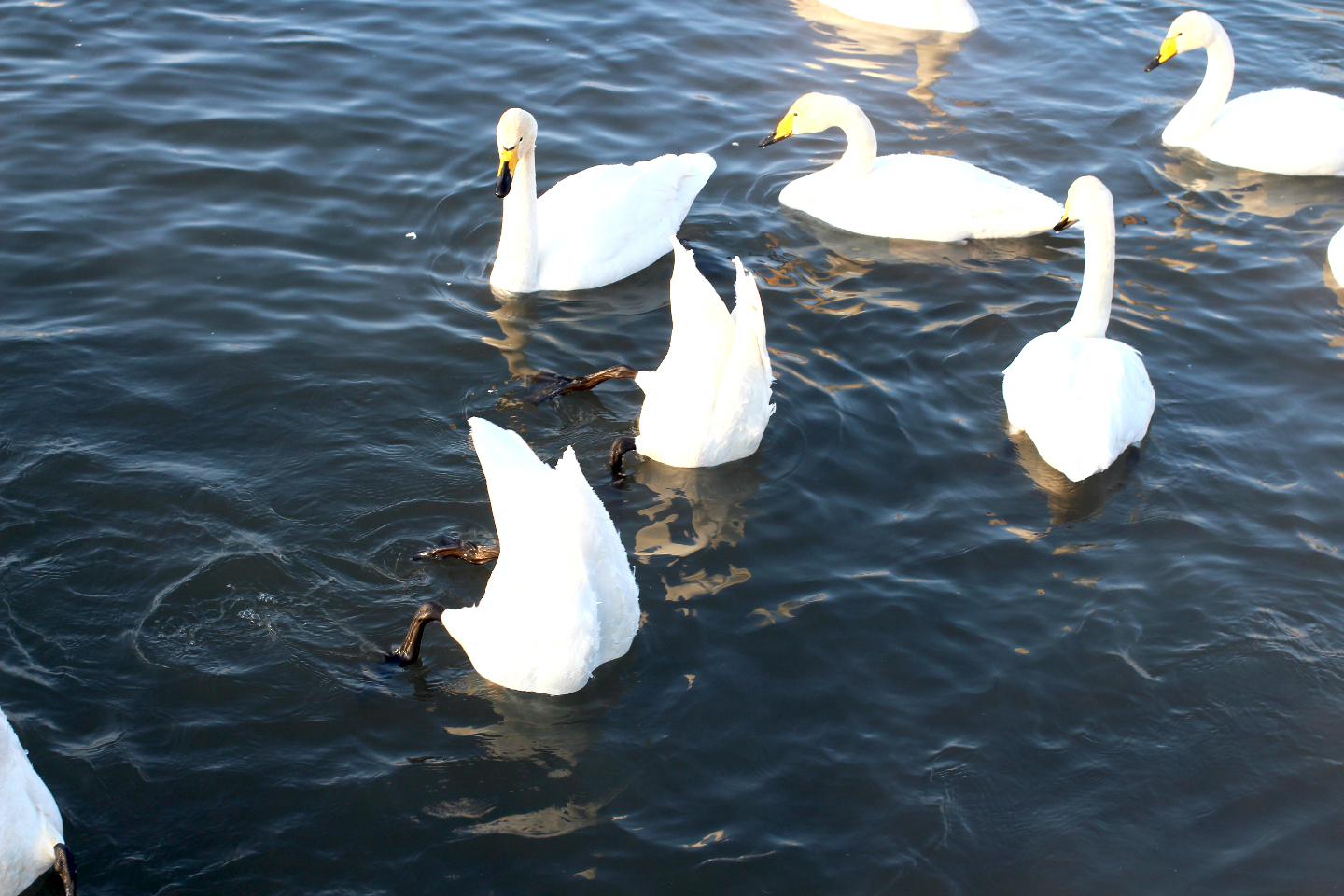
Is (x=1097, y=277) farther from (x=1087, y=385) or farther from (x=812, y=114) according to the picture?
(x=812, y=114)

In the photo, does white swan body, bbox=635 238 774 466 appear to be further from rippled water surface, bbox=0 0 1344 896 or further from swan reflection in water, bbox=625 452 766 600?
rippled water surface, bbox=0 0 1344 896

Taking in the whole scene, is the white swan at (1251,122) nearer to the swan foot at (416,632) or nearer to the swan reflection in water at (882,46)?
the swan reflection in water at (882,46)

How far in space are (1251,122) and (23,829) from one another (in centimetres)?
1159

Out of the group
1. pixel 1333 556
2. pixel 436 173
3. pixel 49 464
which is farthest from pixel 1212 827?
pixel 436 173

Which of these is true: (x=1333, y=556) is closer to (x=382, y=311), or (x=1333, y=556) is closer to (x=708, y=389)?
(x=708, y=389)

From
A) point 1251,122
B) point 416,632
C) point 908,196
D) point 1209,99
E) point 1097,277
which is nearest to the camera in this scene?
point 416,632

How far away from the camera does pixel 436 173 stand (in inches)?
399

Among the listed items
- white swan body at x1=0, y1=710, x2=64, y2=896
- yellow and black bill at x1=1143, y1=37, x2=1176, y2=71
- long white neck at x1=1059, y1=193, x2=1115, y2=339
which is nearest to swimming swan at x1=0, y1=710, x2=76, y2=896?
white swan body at x1=0, y1=710, x2=64, y2=896

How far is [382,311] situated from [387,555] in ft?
8.97

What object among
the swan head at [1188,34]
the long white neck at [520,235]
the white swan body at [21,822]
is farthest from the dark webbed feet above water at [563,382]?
the swan head at [1188,34]

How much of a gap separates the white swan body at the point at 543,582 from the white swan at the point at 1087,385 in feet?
10.2

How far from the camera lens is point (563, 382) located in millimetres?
7621

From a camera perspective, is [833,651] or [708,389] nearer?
[833,651]

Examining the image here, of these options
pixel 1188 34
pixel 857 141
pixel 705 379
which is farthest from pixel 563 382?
pixel 1188 34
